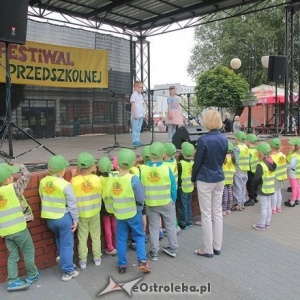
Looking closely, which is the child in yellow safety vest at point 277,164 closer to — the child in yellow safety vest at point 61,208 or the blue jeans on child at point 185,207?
the blue jeans on child at point 185,207

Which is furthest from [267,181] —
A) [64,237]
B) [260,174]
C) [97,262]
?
[64,237]

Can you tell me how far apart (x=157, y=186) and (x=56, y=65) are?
28.0ft

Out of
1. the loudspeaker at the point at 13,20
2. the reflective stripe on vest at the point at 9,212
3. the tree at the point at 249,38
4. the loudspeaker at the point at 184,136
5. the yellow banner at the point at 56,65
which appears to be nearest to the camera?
the reflective stripe on vest at the point at 9,212

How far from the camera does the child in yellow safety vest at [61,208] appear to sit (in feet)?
11.8

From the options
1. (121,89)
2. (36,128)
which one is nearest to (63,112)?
(36,128)

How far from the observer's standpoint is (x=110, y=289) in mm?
3449

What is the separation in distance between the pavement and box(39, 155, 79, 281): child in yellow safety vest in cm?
27

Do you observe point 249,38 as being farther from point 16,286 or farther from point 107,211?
point 16,286

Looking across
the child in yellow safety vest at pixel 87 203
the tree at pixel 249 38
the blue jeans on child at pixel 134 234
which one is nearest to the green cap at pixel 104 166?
the child in yellow safety vest at pixel 87 203

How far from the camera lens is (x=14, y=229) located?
10.9ft

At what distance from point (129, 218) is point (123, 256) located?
441 mm

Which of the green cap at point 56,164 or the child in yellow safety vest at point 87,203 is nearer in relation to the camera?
the green cap at point 56,164

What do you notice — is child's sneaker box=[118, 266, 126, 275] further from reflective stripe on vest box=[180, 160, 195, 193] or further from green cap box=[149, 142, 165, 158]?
reflective stripe on vest box=[180, 160, 195, 193]

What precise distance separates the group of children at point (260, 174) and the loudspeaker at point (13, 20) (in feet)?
12.0
